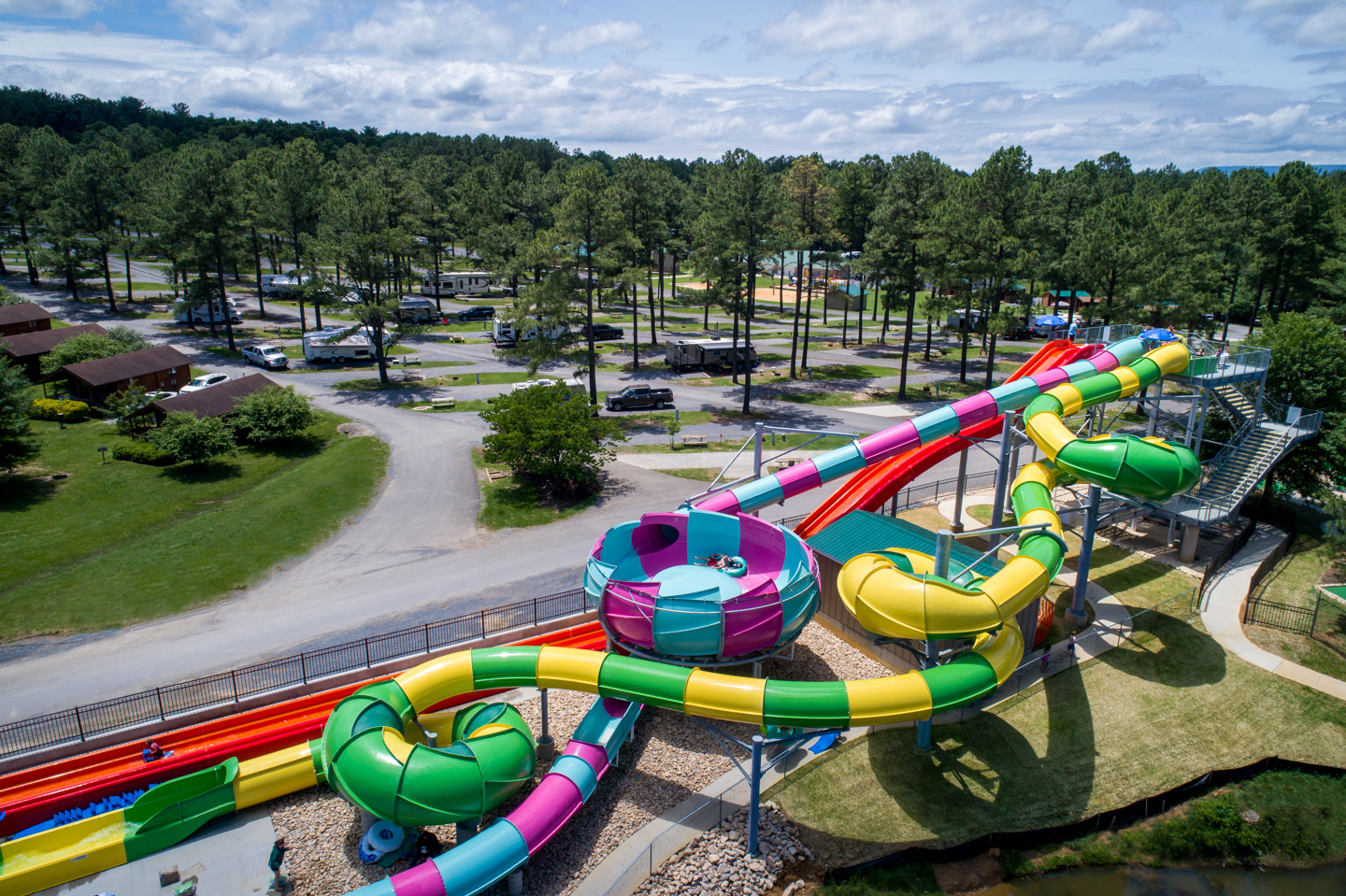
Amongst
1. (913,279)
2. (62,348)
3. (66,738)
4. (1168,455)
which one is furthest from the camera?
(913,279)

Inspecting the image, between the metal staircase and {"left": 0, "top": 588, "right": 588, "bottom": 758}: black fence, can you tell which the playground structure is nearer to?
{"left": 0, "top": 588, "right": 588, "bottom": 758}: black fence

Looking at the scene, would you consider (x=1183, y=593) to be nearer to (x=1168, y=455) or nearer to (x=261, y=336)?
(x=1168, y=455)

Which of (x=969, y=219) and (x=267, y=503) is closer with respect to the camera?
(x=267, y=503)

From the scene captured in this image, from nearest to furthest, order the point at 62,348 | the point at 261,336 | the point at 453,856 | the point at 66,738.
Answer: the point at 453,856 < the point at 66,738 < the point at 62,348 < the point at 261,336

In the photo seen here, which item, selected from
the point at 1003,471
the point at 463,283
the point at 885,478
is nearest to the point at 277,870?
the point at 885,478

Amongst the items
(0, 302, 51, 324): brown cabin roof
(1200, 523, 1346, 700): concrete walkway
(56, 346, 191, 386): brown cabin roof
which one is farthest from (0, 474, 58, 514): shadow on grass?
(1200, 523, 1346, 700): concrete walkway

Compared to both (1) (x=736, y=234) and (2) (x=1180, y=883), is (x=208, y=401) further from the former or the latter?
(2) (x=1180, y=883)

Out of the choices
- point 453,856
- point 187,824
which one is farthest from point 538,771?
point 187,824
